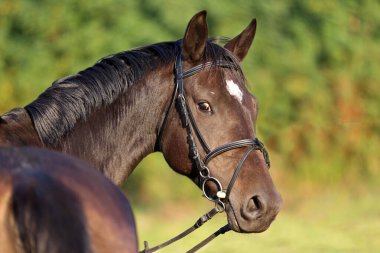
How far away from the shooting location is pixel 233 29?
1018 centimetres

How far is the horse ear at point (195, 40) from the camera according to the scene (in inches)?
157

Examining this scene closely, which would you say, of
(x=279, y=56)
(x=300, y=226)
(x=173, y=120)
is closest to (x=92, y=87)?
(x=173, y=120)

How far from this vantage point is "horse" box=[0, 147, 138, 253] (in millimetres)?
2359

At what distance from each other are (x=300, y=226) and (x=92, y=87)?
656 cm

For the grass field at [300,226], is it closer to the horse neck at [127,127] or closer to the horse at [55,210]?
the horse neck at [127,127]

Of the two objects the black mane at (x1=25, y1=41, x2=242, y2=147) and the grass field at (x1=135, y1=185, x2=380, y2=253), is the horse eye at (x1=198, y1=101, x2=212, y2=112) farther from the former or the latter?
the grass field at (x1=135, y1=185, x2=380, y2=253)

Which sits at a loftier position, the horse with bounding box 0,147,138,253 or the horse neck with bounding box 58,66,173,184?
the horse neck with bounding box 58,66,173,184

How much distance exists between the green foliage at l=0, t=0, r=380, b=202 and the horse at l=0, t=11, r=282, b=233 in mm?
5683

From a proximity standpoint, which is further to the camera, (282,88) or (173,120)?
(282,88)

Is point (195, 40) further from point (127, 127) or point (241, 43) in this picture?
point (127, 127)

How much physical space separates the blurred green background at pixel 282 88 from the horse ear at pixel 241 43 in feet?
14.2

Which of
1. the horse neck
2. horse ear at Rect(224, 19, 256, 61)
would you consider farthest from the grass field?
the horse neck

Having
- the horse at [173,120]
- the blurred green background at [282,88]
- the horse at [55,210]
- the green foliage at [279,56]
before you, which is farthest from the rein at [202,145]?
the green foliage at [279,56]

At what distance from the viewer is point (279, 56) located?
11039mm
